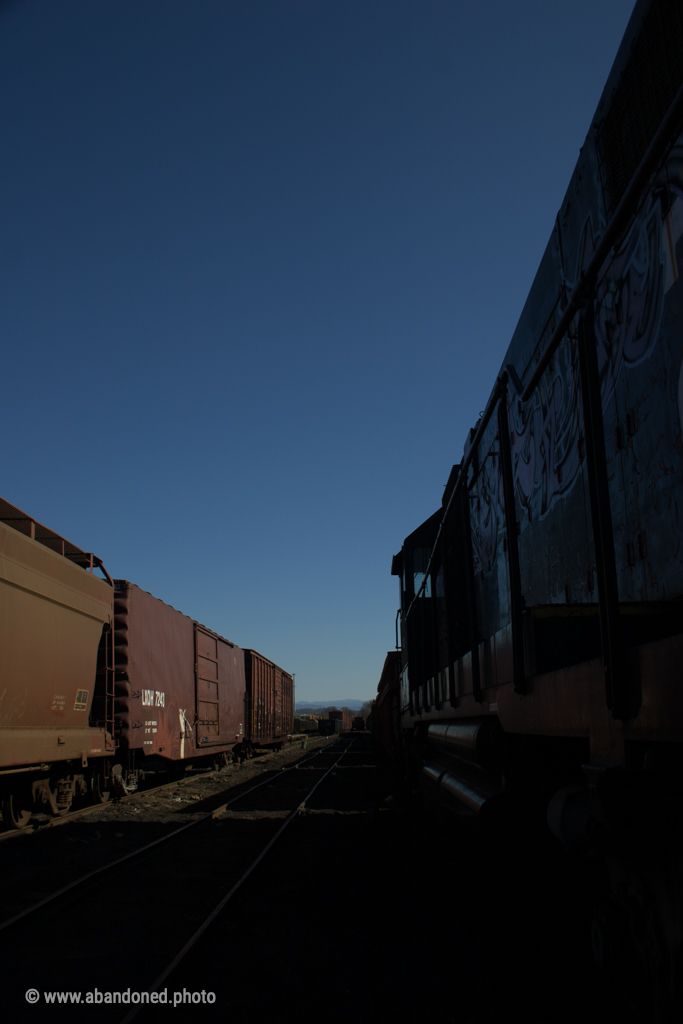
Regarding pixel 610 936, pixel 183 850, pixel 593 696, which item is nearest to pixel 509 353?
pixel 593 696

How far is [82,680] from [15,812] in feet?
6.08

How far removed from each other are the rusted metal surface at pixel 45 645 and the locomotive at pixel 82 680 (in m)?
0.02

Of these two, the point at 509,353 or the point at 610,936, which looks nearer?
the point at 610,936

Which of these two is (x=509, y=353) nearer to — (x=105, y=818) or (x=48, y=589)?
(x=48, y=589)

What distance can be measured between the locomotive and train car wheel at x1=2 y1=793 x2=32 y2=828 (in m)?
0.01

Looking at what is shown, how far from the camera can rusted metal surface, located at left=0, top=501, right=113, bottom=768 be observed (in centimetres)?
758

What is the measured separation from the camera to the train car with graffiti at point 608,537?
2035 millimetres

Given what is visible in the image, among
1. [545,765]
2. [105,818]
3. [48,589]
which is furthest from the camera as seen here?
[105,818]

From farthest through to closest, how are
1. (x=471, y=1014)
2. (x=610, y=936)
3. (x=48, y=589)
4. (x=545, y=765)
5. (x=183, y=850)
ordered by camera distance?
(x=48, y=589)
(x=183, y=850)
(x=545, y=765)
(x=471, y=1014)
(x=610, y=936)

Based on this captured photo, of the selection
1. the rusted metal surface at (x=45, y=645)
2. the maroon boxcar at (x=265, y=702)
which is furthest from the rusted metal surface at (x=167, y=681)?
the maroon boxcar at (x=265, y=702)

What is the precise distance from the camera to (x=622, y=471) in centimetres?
304

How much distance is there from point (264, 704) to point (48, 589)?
2071cm

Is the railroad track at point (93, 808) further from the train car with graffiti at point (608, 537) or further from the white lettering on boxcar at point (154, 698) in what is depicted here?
the train car with graffiti at point (608, 537)

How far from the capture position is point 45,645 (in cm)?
855
